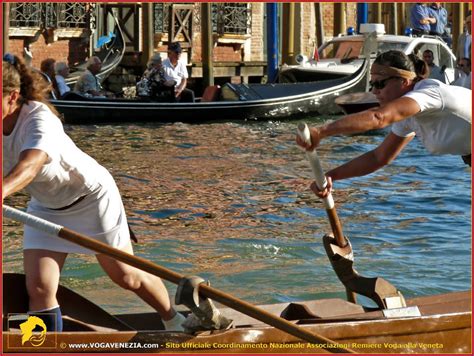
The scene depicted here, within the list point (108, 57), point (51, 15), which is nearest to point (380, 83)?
point (108, 57)

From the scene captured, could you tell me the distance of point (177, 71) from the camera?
61.7 feet

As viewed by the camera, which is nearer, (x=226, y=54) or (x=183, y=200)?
(x=183, y=200)

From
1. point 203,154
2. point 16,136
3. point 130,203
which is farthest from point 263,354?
point 203,154

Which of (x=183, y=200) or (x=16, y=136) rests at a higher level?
(x=16, y=136)

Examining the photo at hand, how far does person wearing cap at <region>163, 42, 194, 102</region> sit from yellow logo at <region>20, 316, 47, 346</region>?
1354 cm

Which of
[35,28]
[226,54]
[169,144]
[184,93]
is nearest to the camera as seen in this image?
[169,144]

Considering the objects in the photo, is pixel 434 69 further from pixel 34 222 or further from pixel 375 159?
pixel 34 222

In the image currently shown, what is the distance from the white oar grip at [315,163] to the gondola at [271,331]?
521mm

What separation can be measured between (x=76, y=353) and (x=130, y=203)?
6828 millimetres

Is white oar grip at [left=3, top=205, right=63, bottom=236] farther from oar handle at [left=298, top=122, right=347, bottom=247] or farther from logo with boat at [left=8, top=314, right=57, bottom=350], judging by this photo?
oar handle at [left=298, top=122, right=347, bottom=247]

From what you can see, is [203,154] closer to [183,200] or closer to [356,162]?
[183,200]

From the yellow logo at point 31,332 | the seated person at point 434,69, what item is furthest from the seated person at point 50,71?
the yellow logo at point 31,332

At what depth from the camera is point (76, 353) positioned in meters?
4.84

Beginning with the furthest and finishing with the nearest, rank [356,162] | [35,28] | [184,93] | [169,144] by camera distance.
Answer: [35,28] < [184,93] < [169,144] < [356,162]
